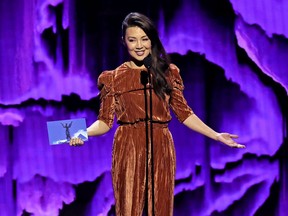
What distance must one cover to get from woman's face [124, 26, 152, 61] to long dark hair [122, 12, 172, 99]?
2cm

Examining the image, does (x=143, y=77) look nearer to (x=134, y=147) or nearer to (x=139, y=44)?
(x=139, y=44)

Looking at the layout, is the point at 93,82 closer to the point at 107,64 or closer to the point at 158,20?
the point at 107,64

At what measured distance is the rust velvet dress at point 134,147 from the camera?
2.06 m

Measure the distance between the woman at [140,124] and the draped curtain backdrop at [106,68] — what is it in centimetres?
104

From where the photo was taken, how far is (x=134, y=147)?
6.80ft

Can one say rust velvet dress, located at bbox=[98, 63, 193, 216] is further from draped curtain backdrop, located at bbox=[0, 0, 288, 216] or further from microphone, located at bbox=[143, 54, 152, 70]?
draped curtain backdrop, located at bbox=[0, 0, 288, 216]

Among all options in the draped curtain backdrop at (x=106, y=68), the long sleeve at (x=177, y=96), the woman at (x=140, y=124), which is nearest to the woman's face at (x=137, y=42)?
the woman at (x=140, y=124)

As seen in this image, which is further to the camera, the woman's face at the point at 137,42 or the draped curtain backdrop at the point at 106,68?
the draped curtain backdrop at the point at 106,68

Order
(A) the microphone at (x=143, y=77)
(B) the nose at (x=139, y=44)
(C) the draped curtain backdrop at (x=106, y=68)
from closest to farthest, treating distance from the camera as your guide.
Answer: (A) the microphone at (x=143, y=77), (B) the nose at (x=139, y=44), (C) the draped curtain backdrop at (x=106, y=68)

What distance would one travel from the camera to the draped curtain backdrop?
126 inches

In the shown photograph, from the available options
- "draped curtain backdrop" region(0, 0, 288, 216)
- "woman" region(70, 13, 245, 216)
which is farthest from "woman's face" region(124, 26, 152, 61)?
"draped curtain backdrop" region(0, 0, 288, 216)

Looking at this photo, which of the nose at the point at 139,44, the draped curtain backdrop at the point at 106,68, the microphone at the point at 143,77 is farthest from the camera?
the draped curtain backdrop at the point at 106,68

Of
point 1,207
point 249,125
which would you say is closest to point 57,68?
point 1,207

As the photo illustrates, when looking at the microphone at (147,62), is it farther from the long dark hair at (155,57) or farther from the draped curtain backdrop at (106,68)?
the draped curtain backdrop at (106,68)
